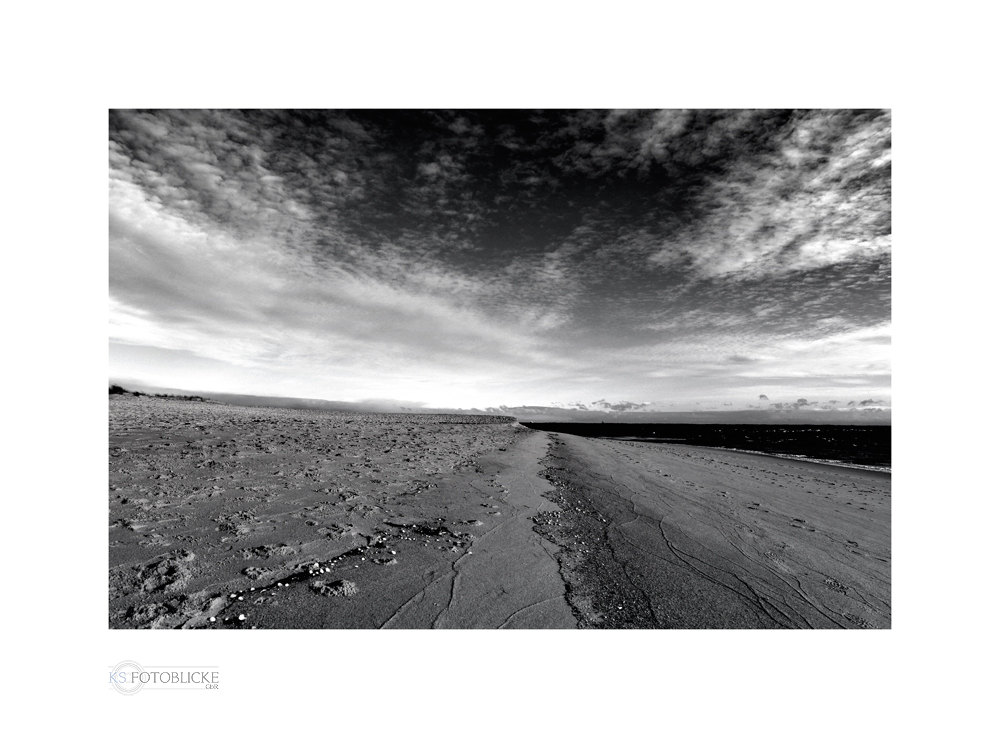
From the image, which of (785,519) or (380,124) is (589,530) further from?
(380,124)

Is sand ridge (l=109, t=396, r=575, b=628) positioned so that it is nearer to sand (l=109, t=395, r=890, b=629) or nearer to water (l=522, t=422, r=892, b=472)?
sand (l=109, t=395, r=890, b=629)

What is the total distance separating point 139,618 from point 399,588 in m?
2.07

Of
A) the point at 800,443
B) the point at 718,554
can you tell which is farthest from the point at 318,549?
the point at 800,443

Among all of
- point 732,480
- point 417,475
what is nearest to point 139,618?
point 417,475

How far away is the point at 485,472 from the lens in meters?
9.77
